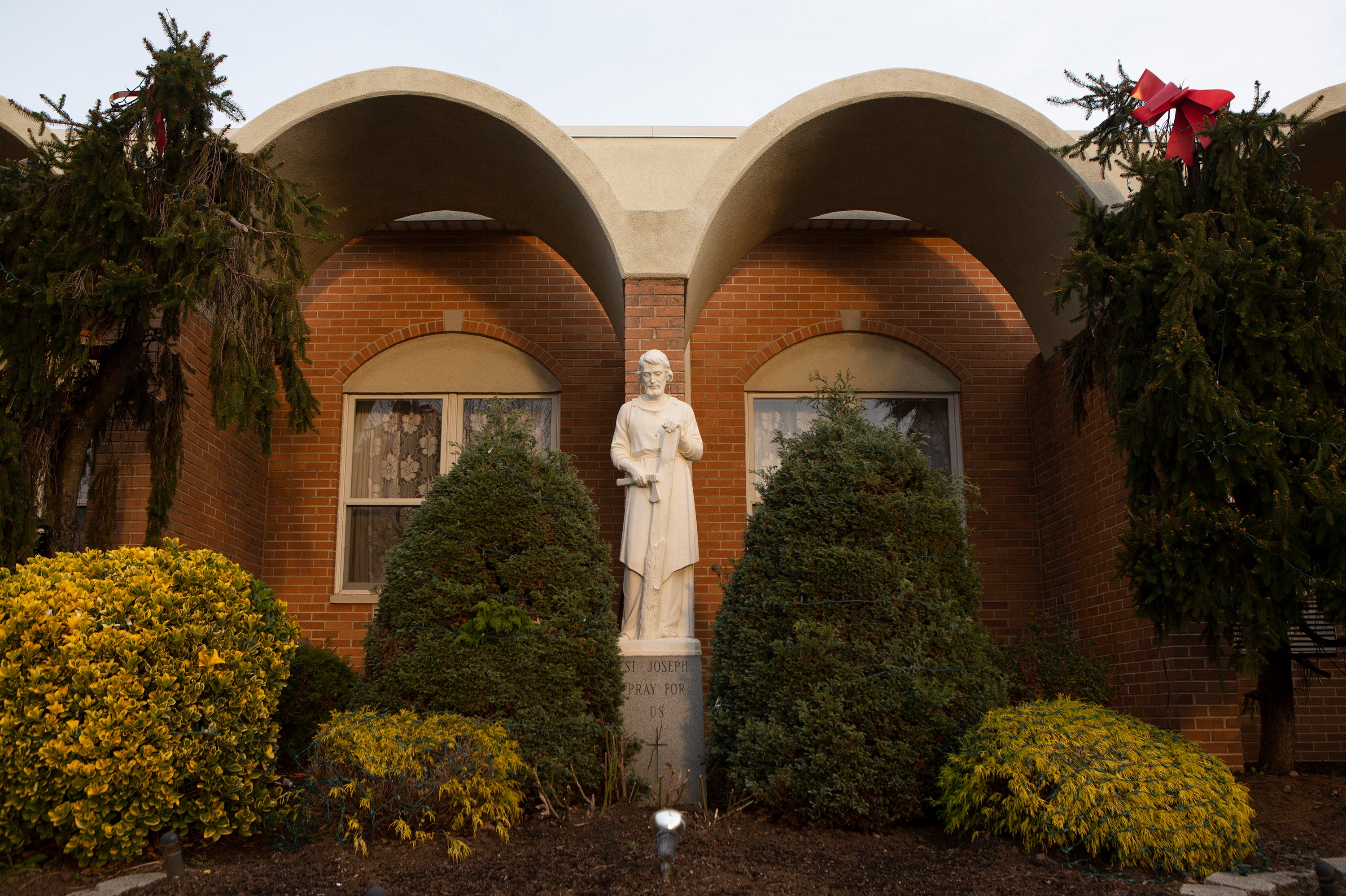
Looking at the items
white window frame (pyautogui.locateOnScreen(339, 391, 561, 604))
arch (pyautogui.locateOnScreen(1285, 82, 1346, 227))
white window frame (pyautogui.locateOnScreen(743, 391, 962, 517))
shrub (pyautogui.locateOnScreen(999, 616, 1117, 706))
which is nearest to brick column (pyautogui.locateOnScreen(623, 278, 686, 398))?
white window frame (pyautogui.locateOnScreen(339, 391, 561, 604))

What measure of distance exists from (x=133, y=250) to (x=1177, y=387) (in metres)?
5.91

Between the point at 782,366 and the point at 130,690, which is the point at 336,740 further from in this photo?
the point at 782,366

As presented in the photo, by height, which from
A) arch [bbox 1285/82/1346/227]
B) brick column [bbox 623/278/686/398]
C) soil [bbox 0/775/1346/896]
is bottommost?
soil [bbox 0/775/1346/896]

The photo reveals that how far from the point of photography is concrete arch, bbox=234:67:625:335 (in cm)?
723

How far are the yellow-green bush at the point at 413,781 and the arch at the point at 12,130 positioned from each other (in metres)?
5.19

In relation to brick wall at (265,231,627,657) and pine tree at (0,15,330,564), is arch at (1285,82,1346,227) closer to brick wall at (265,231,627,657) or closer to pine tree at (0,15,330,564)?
brick wall at (265,231,627,657)

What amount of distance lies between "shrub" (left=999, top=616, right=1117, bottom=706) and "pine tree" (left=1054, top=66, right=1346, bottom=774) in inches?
40.4

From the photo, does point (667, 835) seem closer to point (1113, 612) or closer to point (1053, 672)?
point (1053, 672)

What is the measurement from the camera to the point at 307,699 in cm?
620

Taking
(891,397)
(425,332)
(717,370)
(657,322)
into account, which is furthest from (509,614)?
(891,397)

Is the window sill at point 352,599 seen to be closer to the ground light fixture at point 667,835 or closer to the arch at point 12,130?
the arch at point 12,130

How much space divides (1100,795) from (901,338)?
5.77 meters

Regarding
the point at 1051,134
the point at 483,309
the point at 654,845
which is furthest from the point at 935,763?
the point at 483,309

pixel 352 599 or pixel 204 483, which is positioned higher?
pixel 204 483
